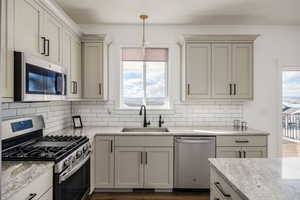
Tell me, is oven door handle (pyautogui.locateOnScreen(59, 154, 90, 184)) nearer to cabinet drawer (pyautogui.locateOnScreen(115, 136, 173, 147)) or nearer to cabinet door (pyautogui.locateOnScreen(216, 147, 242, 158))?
cabinet drawer (pyautogui.locateOnScreen(115, 136, 173, 147))

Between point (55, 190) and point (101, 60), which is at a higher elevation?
point (101, 60)

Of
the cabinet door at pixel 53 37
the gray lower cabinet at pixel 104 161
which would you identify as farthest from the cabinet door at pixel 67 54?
the gray lower cabinet at pixel 104 161

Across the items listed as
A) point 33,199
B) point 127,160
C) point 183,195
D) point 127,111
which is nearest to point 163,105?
point 127,111

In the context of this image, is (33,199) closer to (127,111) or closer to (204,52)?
(127,111)

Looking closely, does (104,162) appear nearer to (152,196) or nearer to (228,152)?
(152,196)

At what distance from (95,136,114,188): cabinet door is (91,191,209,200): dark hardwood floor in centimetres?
14

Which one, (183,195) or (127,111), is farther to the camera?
(127,111)

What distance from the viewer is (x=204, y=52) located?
143 inches

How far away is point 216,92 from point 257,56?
1.12 m

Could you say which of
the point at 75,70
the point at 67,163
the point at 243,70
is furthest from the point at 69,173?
the point at 243,70

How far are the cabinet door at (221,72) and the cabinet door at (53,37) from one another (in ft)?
7.53

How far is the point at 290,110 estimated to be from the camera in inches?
160

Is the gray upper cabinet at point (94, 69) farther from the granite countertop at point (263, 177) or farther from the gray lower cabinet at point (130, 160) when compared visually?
the granite countertop at point (263, 177)

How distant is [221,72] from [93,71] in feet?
6.74
